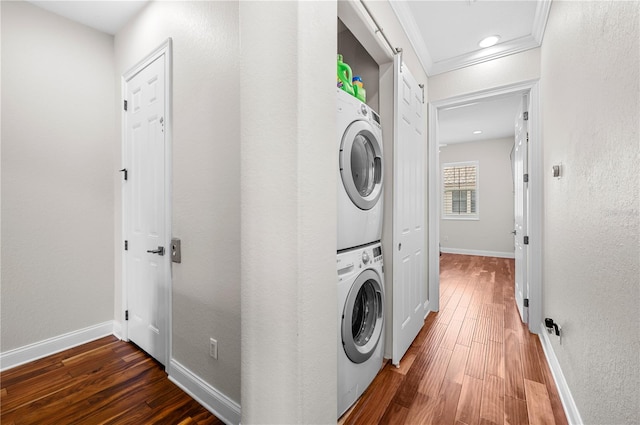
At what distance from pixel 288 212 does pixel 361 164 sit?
937 mm

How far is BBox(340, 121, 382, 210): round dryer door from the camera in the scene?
1.40 metres

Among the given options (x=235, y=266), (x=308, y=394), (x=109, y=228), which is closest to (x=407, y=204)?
(x=235, y=266)

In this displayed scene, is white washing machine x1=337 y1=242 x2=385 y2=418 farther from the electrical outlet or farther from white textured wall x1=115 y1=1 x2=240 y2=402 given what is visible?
the electrical outlet

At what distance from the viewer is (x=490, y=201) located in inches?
246

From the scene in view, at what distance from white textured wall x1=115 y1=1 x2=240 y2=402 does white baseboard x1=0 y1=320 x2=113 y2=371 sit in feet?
3.77

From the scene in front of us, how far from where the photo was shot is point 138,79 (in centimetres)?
213

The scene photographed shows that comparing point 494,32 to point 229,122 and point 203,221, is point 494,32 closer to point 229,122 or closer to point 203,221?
point 229,122

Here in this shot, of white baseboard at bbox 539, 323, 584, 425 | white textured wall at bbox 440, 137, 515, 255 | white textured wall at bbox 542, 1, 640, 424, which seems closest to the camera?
white textured wall at bbox 542, 1, 640, 424

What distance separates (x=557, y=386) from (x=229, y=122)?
2604mm

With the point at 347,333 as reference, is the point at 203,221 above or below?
above

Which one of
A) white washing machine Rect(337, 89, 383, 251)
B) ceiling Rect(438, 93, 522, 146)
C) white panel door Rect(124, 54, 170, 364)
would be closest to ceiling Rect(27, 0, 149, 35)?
white panel door Rect(124, 54, 170, 364)

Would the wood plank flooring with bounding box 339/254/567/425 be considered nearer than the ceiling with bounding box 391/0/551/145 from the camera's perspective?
Yes

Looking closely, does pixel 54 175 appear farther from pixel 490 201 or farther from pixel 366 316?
pixel 490 201

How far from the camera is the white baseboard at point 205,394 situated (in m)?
1.42
